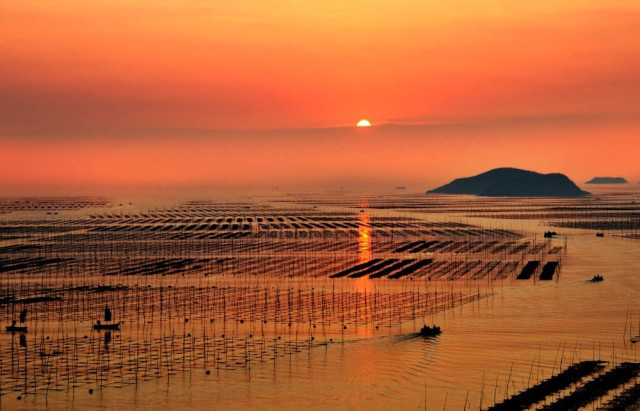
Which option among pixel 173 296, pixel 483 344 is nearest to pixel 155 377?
pixel 483 344

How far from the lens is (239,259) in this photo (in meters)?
84.4

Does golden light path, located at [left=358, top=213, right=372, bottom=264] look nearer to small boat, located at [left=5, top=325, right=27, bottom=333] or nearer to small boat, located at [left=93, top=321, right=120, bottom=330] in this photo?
small boat, located at [left=93, top=321, right=120, bottom=330]

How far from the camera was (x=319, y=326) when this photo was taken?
46.9 meters

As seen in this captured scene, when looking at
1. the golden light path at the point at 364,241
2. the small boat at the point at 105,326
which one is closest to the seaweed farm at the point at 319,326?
the small boat at the point at 105,326

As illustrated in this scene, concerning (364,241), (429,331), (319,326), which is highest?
(364,241)

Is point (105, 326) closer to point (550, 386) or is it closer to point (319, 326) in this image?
point (319, 326)

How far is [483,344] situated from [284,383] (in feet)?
40.4

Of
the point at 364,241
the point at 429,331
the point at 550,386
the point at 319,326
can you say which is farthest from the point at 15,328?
the point at 364,241

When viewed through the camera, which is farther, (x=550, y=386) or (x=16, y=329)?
(x=16, y=329)

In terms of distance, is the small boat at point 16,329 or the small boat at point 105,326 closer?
the small boat at point 16,329

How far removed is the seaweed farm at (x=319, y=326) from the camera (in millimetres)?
33875

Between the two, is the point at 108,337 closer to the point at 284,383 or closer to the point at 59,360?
the point at 59,360

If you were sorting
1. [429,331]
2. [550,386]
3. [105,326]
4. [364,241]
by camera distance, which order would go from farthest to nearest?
[364,241], [105,326], [429,331], [550,386]

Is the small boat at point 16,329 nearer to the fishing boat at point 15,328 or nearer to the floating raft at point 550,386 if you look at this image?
the fishing boat at point 15,328
